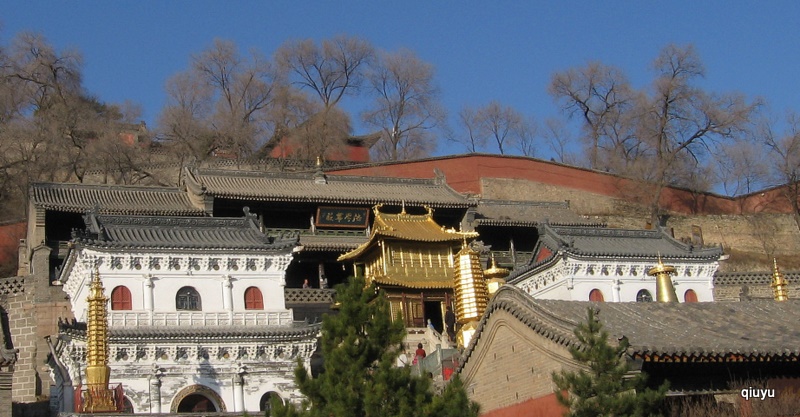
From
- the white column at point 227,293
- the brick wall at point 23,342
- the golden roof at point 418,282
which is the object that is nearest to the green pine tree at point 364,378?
the white column at point 227,293

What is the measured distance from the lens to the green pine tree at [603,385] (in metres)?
17.0

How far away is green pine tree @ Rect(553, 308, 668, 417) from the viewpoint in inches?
671

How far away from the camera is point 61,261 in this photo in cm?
4072

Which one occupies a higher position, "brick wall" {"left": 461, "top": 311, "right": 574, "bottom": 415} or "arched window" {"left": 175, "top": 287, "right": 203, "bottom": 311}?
"arched window" {"left": 175, "top": 287, "right": 203, "bottom": 311}

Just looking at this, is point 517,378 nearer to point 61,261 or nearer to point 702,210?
point 61,261

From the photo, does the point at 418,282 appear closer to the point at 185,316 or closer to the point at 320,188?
the point at 320,188

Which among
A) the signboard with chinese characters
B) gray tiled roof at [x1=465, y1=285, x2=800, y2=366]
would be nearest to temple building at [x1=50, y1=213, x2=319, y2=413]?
the signboard with chinese characters

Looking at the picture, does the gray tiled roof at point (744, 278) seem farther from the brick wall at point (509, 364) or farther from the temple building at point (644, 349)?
the brick wall at point (509, 364)

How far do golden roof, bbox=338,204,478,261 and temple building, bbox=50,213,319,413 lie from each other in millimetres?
5290

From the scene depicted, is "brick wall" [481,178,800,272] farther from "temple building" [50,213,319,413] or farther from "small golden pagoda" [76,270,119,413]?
"small golden pagoda" [76,270,119,413]

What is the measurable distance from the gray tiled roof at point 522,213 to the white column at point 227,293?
1500 cm

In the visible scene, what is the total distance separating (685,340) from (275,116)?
4787 cm

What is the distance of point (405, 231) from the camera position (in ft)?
137

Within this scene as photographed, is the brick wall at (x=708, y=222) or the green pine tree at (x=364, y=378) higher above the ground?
the brick wall at (x=708, y=222)
